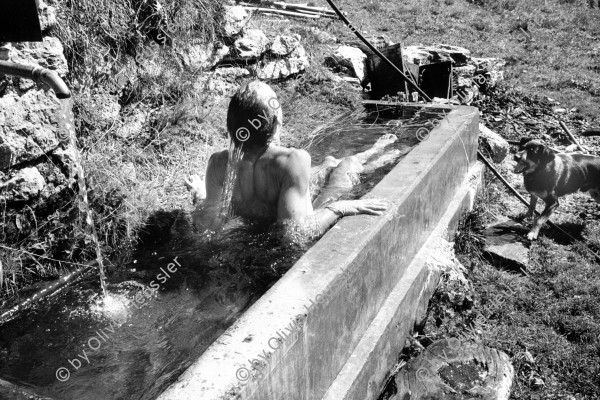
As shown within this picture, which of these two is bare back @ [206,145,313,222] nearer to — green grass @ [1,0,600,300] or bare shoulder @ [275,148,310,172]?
bare shoulder @ [275,148,310,172]

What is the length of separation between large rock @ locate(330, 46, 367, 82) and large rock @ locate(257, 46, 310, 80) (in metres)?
0.90

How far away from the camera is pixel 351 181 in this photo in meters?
4.52

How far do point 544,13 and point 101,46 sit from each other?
1159cm

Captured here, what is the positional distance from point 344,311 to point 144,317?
112 centimetres

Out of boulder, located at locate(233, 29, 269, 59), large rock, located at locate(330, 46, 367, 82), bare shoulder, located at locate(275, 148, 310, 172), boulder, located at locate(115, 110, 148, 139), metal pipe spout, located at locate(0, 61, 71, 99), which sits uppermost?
metal pipe spout, located at locate(0, 61, 71, 99)

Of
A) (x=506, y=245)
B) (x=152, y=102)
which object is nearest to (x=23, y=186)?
(x=152, y=102)

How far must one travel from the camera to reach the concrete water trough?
6.46ft

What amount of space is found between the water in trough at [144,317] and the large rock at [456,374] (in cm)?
93

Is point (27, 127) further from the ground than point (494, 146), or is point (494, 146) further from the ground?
point (27, 127)

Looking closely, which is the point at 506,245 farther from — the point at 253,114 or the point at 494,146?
the point at 253,114

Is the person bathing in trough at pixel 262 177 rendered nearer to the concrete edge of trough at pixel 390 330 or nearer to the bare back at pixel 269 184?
the bare back at pixel 269 184

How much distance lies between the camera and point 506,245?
15.9 ft

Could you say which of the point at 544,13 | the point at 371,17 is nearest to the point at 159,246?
the point at 371,17

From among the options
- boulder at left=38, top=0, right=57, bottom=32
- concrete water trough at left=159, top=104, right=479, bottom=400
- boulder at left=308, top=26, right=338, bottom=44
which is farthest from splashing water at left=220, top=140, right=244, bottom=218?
boulder at left=308, top=26, right=338, bottom=44
